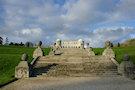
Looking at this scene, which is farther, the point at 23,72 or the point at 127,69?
the point at 127,69

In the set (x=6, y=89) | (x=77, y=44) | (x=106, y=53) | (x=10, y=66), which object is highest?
(x=77, y=44)

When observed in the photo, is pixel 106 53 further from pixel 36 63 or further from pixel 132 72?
pixel 36 63

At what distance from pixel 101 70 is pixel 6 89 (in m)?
9.85

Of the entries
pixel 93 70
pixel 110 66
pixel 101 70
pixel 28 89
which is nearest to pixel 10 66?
pixel 28 89

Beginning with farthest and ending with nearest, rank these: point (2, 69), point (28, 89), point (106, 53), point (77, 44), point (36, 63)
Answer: point (77, 44)
point (106, 53)
point (36, 63)
point (2, 69)
point (28, 89)

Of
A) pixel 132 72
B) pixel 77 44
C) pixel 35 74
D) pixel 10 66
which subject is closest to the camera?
pixel 132 72

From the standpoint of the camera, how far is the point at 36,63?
15039 millimetres

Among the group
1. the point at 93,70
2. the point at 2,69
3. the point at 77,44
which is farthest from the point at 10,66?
the point at 77,44

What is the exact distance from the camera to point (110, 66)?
A: 13.8 metres

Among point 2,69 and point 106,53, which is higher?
point 106,53

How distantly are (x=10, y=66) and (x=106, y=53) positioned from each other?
14.2 meters

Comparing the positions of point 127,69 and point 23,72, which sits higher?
point 127,69

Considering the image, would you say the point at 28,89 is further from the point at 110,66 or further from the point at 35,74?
the point at 110,66

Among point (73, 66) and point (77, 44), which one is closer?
point (73, 66)
